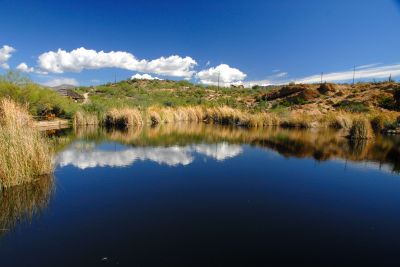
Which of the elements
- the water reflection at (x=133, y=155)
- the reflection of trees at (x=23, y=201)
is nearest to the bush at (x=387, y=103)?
the water reflection at (x=133, y=155)

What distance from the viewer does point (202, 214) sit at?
5996 mm

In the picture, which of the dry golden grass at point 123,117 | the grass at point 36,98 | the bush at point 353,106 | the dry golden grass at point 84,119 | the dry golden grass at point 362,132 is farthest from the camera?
the bush at point 353,106

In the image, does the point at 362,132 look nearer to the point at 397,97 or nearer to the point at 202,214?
the point at 202,214

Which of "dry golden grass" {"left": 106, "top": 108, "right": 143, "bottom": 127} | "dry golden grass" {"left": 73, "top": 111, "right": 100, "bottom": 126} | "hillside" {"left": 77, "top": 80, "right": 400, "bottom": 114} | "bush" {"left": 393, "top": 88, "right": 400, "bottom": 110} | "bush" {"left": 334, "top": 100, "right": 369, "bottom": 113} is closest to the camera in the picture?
"dry golden grass" {"left": 73, "top": 111, "right": 100, "bottom": 126}

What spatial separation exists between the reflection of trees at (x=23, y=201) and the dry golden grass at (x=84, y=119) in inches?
699

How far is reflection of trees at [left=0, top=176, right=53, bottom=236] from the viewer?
561cm

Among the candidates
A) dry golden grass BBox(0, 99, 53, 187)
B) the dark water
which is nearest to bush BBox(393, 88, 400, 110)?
the dark water

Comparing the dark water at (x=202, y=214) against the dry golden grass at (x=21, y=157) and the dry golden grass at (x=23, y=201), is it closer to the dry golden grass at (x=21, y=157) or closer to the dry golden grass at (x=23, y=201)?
the dry golden grass at (x=23, y=201)

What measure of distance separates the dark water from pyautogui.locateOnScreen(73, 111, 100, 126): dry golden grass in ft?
46.6


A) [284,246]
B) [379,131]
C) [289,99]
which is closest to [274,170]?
[284,246]

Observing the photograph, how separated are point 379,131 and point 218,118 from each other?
14.3 m

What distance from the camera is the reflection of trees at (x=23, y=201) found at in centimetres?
561

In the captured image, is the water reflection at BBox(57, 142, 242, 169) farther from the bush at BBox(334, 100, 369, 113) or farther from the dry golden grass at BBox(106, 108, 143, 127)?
the bush at BBox(334, 100, 369, 113)

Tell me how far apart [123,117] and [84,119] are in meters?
3.12
